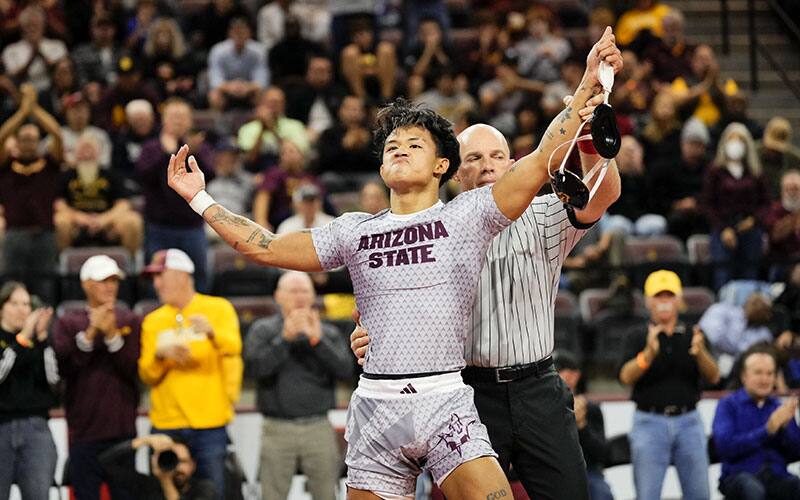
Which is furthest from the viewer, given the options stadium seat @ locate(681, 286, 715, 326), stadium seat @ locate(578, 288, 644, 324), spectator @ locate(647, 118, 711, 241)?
spectator @ locate(647, 118, 711, 241)

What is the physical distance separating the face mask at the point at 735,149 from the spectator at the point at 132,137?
5.75 meters

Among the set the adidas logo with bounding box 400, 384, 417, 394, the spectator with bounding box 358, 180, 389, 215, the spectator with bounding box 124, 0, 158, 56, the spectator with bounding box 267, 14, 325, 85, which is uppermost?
the spectator with bounding box 124, 0, 158, 56

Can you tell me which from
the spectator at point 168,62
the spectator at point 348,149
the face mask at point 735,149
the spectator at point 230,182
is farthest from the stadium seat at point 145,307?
the face mask at point 735,149

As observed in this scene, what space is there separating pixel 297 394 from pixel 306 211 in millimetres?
2530

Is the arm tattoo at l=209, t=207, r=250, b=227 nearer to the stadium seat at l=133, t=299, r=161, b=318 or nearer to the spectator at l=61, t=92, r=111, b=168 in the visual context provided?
the stadium seat at l=133, t=299, r=161, b=318

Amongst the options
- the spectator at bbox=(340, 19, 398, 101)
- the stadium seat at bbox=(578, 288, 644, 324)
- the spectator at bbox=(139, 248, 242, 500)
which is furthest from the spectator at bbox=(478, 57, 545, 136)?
the spectator at bbox=(139, 248, 242, 500)

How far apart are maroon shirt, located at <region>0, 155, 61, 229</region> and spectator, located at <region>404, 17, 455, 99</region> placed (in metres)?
4.68

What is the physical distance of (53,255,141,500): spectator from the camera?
9.27m

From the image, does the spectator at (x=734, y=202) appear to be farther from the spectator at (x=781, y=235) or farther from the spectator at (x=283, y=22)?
the spectator at (x=283, y=22)

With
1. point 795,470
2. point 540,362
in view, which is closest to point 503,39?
point 795,470

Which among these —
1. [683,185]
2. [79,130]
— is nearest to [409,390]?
[683,185]

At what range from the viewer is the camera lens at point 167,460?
925 centimetres

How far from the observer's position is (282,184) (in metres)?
12.7

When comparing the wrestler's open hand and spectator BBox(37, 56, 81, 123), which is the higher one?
spectator BBox(37, 56, 81, 123)
